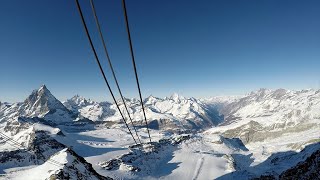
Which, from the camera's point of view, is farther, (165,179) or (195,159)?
(195,159)

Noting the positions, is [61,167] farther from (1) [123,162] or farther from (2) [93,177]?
(1) [123,162]

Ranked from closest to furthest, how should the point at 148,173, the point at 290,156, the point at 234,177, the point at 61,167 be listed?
the point at 61,167 < the point at 234,177 < the point at 148,173 < the point at 290,156

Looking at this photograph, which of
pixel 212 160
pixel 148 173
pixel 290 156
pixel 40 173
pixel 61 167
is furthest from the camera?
pixel 212 160

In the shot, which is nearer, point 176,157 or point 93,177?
point 93,177

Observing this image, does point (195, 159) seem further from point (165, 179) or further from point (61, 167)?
point (61, 167)

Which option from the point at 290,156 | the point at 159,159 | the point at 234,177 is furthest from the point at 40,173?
the point at 290,156

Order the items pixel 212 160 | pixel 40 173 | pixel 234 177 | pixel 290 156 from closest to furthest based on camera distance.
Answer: pixel 40 173, pixel 234 177, pixel 290 156, pixel 212 160

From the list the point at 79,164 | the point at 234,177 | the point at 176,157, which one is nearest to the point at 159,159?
the point at 176,157

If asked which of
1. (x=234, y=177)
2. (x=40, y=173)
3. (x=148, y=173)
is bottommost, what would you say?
(x=234, y=177)

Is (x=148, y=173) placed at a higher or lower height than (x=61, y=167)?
lower
